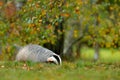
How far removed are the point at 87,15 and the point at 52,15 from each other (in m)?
5.20

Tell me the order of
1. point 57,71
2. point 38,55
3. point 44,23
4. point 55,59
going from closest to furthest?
point 57,71, point 55,59, point 38,55, point 44,23

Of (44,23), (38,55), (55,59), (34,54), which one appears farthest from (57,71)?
(44,23)

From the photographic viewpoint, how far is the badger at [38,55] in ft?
39.8

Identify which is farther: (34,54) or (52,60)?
(34,54)

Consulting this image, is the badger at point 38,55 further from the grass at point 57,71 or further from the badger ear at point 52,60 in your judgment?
the grass at point 57,71

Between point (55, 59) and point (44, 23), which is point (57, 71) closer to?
point (55, 59)

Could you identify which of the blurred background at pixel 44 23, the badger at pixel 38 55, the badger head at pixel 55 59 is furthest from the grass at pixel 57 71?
the blurred background at pixel 44 23

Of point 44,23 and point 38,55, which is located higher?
point 44,23

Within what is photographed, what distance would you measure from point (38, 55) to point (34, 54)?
207mm

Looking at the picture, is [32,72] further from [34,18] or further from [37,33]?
[37,33]

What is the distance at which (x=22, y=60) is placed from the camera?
1275 centimetres

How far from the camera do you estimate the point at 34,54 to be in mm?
12695

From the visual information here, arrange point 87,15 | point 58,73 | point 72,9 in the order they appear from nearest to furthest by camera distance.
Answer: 1. point 58,73
2. point 72,9
3. point 87,15

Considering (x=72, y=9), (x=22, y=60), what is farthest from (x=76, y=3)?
(x=22, y=60)
